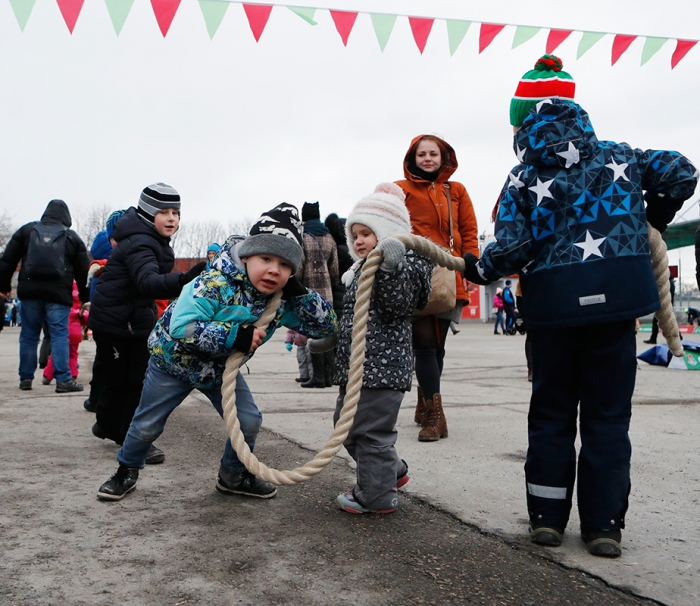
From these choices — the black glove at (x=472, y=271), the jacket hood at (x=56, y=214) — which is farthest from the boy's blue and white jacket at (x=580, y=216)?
the jacket hood at (x=56, y=214)

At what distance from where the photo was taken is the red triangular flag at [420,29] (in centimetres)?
820

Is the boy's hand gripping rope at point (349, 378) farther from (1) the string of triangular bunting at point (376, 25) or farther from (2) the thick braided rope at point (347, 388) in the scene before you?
(1) the string of triangular bunting at point (376, 25)

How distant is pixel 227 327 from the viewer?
2.97 m

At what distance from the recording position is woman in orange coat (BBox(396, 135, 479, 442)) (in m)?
4.53

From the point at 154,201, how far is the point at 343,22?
16.1 feet

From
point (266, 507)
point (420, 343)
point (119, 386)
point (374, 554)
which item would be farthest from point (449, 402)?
point (374, 554)

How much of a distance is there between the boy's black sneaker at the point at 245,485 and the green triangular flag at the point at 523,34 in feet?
22.1

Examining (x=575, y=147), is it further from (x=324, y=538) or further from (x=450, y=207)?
(x=450, y=207)

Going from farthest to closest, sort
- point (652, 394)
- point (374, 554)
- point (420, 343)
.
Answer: point (652, 394) → point (420, 343) → point (374, 554)

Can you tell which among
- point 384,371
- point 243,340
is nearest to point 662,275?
point 384,371

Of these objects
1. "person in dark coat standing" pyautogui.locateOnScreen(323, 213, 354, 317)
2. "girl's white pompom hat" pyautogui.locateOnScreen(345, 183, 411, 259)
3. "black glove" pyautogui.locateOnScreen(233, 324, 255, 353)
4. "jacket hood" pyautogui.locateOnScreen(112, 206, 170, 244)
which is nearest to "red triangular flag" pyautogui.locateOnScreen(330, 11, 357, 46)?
"person in dark coat standing" pyautogui.locateOnScreen(323, 213, 354, 317)

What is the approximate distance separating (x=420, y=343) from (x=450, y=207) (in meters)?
0.89

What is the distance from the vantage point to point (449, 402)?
6.17m

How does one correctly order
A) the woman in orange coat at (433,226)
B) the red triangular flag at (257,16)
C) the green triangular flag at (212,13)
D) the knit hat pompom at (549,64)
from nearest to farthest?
the knit hat pompom at (549,64) → the woman in orange coat at (433,226) → the green triangular flag at (212,13) → the red triangular flag at (257,16)
